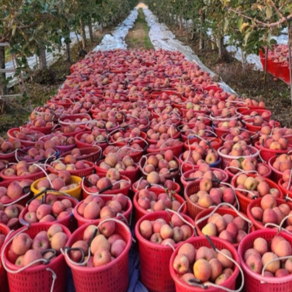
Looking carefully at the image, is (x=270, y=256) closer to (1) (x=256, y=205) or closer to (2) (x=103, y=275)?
(1) (x=256, y=205)

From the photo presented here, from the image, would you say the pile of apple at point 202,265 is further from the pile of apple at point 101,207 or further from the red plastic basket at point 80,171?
the red plastic basket at point 80,171

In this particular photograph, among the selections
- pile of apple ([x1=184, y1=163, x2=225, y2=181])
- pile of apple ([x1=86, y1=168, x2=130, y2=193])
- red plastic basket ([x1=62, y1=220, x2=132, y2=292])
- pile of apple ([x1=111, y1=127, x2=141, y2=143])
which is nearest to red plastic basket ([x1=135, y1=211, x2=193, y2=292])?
Result: red plastic basket ([x1=62, y1=220, x2=132, y2=292])

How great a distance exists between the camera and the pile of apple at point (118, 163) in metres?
2.76

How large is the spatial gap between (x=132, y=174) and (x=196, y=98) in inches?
87.9

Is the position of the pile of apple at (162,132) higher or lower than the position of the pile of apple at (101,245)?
lower

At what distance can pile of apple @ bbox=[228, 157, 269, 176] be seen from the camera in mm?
2627

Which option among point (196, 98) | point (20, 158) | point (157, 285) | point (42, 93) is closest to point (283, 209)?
point (157, 285)

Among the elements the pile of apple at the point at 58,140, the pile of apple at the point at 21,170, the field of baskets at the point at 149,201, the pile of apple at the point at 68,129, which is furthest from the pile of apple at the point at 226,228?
the pile of apple at the point at 68,129

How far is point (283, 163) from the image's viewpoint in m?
2.64

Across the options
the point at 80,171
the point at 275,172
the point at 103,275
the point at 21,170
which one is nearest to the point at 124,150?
the point at 80,171

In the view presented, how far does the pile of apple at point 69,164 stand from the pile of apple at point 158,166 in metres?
0.52

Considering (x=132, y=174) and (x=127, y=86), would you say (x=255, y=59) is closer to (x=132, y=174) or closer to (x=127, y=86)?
(x=127, y=86)

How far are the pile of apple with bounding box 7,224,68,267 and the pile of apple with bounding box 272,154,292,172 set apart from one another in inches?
69.7

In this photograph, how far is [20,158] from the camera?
3002 mm
